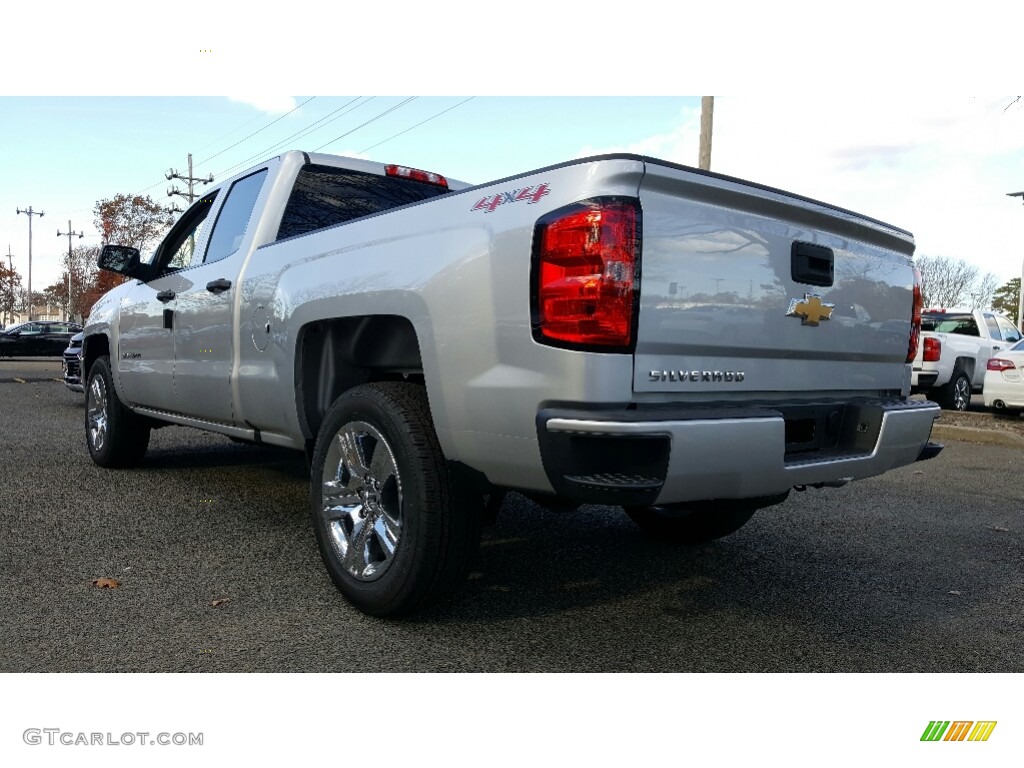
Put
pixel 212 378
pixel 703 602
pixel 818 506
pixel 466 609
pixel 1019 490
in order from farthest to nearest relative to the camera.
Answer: pixel 1019 490 < pixel 818 506 < pixel 212 378 < pixel 703 602 < pixel 466 609

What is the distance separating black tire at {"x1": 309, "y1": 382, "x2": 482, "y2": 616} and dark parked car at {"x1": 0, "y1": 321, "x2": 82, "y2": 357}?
30.6 m

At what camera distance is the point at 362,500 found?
3.39 m

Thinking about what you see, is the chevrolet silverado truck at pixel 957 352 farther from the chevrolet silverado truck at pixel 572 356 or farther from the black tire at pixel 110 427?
the black tire at pixel 110 427

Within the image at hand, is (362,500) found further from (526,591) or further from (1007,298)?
(1007,298)

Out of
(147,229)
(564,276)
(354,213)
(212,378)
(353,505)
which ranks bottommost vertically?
(353,505)

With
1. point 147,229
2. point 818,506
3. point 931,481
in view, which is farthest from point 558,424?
point 147,229

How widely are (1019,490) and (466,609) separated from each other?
5.16m

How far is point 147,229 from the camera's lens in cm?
3803

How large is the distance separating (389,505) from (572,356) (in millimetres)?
1094

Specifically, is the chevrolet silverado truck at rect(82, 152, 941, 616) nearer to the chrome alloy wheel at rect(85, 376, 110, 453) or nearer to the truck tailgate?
the truck tailgate

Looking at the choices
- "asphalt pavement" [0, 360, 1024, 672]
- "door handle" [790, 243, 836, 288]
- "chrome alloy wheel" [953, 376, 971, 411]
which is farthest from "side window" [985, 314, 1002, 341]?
"door handle" [790, 243, 836, 288]

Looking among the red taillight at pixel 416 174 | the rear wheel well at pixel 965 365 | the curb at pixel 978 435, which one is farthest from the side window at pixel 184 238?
the rear wheel well at pixel 965 365

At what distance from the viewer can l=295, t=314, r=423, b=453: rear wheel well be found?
11.7 feet

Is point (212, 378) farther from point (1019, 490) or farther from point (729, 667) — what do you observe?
point (1019, 490)
